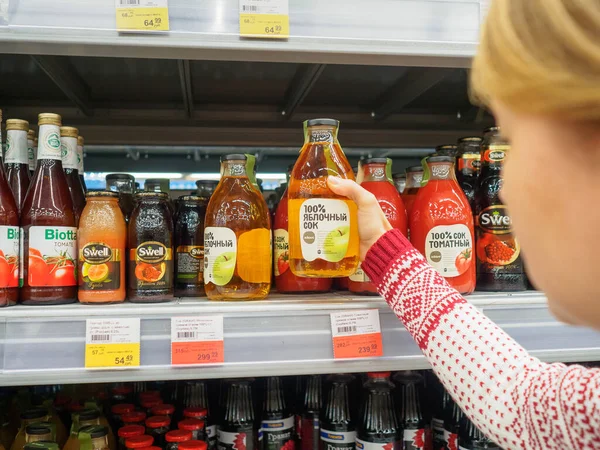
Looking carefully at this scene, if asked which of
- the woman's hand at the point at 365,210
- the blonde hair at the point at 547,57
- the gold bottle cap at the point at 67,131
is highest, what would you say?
the gold bottle cap at the point at 67,131

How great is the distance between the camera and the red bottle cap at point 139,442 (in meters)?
1.06

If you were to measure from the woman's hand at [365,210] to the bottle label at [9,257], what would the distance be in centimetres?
61

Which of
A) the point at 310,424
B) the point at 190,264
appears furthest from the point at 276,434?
the point at 190,264

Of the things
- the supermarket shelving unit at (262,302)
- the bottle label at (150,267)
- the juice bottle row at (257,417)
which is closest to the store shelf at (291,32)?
the supermarket shelving unit at (262,302)

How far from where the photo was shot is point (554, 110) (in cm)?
43

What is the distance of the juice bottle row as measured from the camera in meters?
1.17

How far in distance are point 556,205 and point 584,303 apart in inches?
3.7

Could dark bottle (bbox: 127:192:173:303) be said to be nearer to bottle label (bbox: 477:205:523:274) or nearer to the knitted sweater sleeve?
the knitted sweater sleeve

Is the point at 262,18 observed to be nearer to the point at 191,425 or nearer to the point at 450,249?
the point at 450,249

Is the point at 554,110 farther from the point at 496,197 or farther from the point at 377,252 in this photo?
the point at 496,197

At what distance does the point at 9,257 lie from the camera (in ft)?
3.27

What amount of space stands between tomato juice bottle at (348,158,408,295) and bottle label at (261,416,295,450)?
0.37 m

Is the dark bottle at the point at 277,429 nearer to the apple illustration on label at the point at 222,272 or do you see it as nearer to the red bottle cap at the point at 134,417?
Answer: the red bottle cap at the point at 134,417

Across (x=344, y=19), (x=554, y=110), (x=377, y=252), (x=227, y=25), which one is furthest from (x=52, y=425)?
(x=554, y=110)
